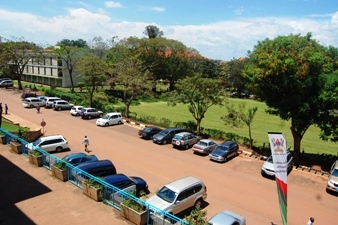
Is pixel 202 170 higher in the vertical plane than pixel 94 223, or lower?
lower

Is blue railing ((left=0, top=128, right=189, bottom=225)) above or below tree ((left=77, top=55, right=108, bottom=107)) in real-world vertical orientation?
below

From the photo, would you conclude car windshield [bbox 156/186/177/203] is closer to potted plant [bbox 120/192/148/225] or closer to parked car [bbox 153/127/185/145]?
potted plant [bbox 120/192/148/225]

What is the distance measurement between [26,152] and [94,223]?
31.7 ft

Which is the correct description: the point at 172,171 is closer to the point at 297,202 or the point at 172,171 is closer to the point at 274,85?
the point at 297,202

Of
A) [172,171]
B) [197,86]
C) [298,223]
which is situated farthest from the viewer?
[197,86]

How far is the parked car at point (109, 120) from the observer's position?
36150 mm

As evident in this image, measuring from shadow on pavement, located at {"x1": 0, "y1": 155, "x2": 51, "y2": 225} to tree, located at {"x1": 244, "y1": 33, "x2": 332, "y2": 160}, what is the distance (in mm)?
19184

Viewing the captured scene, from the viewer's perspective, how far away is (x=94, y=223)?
11664mm

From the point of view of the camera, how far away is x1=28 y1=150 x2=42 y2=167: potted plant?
17.0 metres

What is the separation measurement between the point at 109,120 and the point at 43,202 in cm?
2365

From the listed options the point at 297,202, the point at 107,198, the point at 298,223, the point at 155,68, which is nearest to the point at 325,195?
the point at 297,202

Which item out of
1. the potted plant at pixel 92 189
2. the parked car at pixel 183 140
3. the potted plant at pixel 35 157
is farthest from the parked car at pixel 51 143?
the potted plant at pixel 92 189

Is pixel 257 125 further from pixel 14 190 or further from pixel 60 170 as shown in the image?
pixel 14 190

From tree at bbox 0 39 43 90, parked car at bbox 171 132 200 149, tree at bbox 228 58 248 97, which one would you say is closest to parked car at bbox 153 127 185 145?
parked car at bbox 171 132 200 149
